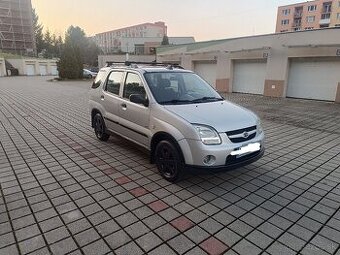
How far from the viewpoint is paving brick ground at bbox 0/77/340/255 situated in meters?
2.66

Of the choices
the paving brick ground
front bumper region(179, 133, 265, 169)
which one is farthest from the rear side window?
front bumper region(179, 133, 265, 169)

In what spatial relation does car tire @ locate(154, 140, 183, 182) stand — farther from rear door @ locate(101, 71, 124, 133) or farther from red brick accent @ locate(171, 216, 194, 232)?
rear door @ locate(101, 71, 124, 133)

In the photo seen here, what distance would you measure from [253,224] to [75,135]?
5.13 metres

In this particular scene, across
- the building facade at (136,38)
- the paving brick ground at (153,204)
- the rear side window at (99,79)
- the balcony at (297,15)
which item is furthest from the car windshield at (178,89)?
the balcony at (297,15)

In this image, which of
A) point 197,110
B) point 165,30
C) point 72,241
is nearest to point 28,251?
point 72,241

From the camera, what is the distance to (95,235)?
2.75 meters

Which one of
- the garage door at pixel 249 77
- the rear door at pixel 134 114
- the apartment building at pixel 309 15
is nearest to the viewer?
the rear door at pixel 134 114

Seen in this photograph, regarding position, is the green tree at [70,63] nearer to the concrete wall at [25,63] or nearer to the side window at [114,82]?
the concrete wall at [25,63]

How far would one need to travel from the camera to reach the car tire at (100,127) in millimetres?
5863

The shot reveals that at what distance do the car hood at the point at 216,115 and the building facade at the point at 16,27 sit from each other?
235 feet

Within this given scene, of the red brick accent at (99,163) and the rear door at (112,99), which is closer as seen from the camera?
the red brick accent at (99,163)

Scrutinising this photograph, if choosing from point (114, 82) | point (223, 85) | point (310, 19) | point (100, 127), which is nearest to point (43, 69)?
point (223, 85)

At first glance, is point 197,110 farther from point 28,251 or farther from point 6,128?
point 6,128

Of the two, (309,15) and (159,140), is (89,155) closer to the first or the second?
(159,140)
